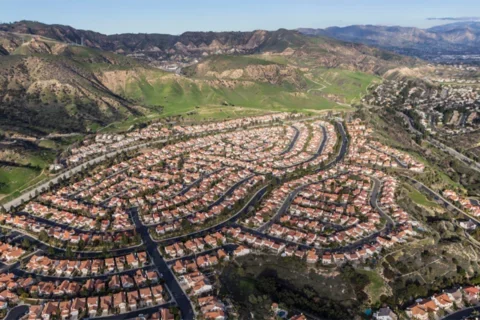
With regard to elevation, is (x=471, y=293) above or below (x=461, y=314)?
above

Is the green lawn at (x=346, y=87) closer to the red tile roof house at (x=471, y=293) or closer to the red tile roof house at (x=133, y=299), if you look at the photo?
the red tile roof house at (x=471, y=293)


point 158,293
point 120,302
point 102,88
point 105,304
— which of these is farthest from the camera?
point 102,88

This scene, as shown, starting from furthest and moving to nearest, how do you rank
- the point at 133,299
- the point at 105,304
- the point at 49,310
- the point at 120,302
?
1. the point at 133,299
2. the point at 120,302
3. the point at 105,304
4. the point at 49,310

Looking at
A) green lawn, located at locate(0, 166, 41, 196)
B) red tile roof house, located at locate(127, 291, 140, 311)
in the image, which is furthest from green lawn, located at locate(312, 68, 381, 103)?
red tile roof house, located at locate(127, 291, 140, 311)

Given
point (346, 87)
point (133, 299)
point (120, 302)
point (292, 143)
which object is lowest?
point (292, 143)

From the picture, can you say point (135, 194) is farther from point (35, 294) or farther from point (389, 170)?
point (389, 170)

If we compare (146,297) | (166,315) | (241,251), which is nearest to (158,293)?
(146,297)

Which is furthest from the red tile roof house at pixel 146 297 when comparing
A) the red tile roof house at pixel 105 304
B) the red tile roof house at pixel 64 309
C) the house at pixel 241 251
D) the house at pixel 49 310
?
the house at pixel 241 251

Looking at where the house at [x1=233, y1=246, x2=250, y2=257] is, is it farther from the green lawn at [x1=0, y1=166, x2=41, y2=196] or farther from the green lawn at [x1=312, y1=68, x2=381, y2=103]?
the green lawn at [x1=312, y1=68, x2=381, y2=103]

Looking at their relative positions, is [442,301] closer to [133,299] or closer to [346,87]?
[133,299]
